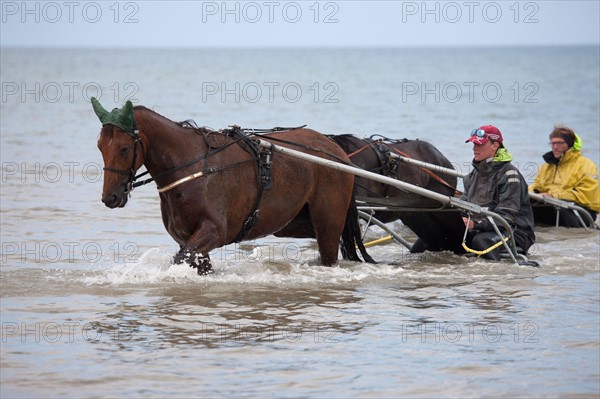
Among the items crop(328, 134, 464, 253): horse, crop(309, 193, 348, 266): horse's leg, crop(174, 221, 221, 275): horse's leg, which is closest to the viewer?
crop(174, 221, 221, 275): horse's leg

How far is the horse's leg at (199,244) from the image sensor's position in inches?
373

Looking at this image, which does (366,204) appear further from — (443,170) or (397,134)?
(397,134)

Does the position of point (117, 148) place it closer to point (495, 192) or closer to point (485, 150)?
point (485, 150)

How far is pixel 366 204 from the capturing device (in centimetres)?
1170

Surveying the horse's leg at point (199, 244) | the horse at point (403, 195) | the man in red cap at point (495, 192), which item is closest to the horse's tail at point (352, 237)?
the horse at point (403, 195)

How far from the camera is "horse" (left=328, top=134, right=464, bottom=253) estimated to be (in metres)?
11.3

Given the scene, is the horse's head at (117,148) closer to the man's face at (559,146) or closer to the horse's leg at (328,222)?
the horse's leg at (328,222)

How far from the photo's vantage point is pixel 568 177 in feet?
46.1

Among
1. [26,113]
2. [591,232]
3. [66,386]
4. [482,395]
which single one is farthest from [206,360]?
[26,113]

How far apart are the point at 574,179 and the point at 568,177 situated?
0.26ft
